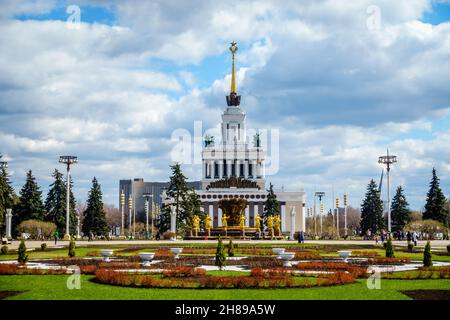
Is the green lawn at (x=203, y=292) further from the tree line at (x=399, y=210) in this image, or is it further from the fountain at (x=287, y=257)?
the tree line at (x=399, y=210)

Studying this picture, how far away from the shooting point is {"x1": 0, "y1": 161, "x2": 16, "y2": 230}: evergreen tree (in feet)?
205

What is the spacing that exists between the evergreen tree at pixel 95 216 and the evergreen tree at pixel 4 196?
915 cm

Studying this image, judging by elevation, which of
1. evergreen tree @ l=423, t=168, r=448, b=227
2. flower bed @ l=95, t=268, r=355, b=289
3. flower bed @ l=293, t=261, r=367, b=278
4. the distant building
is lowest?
flower bed @ l=293, t=261, r=367, b=278

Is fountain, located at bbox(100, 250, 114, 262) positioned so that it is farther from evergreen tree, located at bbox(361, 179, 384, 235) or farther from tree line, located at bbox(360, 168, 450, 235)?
evergreen tree, located at bbox(361, 179, 384, 235)

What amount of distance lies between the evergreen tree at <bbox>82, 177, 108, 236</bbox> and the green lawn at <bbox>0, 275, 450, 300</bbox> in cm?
5980

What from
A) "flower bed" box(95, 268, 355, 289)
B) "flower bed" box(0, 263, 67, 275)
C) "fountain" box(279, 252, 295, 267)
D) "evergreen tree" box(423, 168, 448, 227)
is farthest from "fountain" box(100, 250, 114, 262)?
"evergreen tree" box(423, 168, 448, 227)

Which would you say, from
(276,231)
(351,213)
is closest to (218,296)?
(276,231)

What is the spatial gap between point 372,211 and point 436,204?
12062 millimetres

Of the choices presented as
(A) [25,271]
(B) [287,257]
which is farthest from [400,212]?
(A) [25,271]

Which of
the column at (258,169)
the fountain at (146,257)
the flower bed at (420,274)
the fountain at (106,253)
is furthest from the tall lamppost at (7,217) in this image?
the column at (258,169)

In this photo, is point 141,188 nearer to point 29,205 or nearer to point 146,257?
point 29,205
